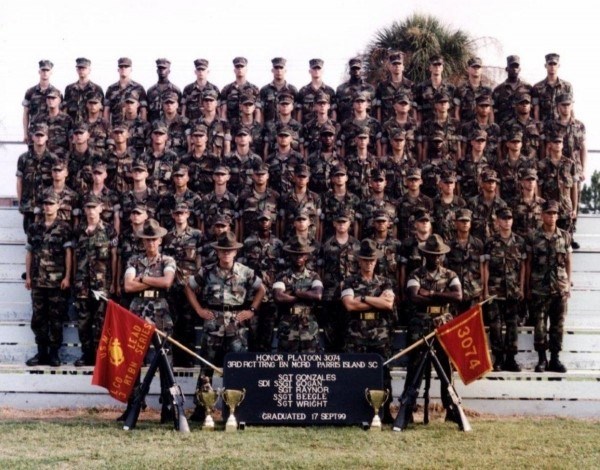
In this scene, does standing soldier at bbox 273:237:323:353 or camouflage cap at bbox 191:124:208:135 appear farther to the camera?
camouflage cap at bbox 191:124:208:135

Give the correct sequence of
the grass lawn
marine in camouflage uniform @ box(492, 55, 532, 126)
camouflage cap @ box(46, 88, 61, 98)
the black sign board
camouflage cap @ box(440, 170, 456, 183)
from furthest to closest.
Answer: marine in camouflage uniform @ box(492, 55, 532, 126) → camouflage cap @ box(46, 88, 61, 98) → camouflage cap @ box(440, 170, 456, 183) → the black sign board → the grass lawn

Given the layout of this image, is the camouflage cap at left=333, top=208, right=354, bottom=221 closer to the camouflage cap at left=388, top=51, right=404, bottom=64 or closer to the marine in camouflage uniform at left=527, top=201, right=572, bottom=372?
the marine in camouflage uniform at left=527, top=201, right=572, bottom=372

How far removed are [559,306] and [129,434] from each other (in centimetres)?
526

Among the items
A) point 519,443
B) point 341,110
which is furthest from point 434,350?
point 341,110

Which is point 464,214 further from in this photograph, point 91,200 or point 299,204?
point 91,200

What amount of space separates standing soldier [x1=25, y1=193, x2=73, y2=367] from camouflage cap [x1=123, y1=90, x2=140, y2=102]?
7.15 feet

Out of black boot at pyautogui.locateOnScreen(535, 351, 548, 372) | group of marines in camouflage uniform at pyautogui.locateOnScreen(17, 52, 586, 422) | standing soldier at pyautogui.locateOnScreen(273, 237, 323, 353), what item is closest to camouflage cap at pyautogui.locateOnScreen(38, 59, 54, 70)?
group of marines in camouflage uniform at pyautogui.locateOnScreen(17, 52, 586, 422)

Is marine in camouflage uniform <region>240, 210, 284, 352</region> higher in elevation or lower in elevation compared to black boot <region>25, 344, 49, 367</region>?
higher

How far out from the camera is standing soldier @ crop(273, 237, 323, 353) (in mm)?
9711

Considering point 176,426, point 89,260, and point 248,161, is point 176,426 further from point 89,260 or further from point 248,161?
point 248,161

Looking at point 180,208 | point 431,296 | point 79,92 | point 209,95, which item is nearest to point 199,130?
point 209,95

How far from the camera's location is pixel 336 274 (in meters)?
10.6

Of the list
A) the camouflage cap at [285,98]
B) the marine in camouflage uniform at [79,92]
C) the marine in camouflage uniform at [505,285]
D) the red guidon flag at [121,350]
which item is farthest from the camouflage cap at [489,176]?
the marine in camouflage uniform at [79,92]

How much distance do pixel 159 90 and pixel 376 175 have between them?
147 inches
